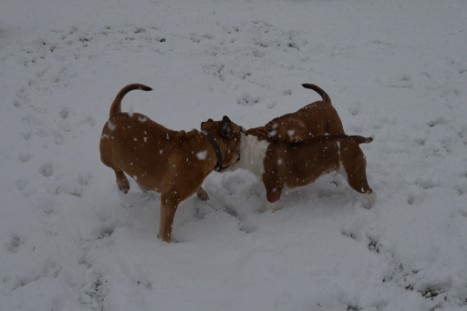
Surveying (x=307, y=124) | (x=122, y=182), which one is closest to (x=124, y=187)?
(x=122, y=182)

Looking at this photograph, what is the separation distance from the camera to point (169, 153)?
13.9 ft

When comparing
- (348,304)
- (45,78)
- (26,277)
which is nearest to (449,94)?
(348,304)

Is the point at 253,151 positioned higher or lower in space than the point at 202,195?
higher

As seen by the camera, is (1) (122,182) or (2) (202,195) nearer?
(2) (202,195)

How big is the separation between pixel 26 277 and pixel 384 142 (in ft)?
15.3

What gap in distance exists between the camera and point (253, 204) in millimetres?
4801

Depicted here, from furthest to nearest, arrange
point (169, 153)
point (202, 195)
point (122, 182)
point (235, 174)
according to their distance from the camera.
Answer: point (235, 174)
point (122, 182)
point (202, 195)
point (169, 153)

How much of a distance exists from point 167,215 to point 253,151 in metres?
1.15

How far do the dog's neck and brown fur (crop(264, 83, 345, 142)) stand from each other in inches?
11.2

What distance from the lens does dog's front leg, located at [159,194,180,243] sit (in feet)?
13.6

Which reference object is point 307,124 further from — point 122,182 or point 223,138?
point 122,182

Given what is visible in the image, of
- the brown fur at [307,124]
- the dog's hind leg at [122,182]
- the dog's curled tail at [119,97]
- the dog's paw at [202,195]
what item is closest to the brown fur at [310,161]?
the brown fur at [307,124]

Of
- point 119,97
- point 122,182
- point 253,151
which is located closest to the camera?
point 253,151

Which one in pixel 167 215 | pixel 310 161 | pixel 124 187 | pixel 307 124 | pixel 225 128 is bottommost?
pixel 124 187
